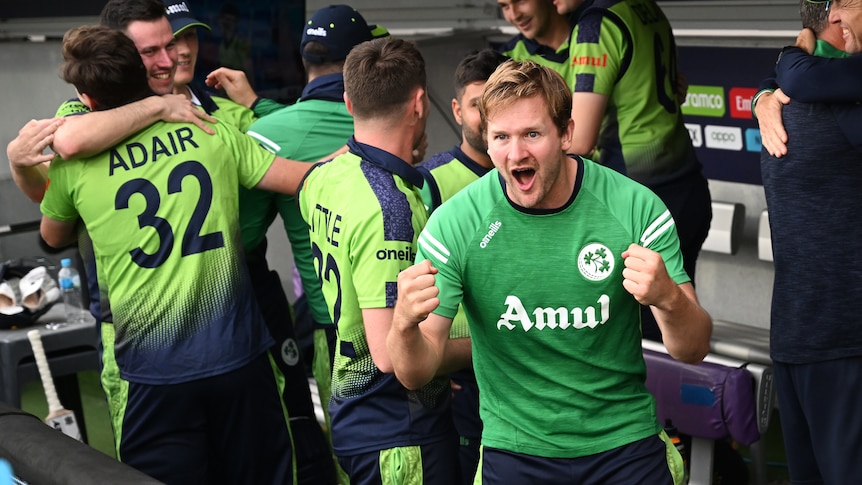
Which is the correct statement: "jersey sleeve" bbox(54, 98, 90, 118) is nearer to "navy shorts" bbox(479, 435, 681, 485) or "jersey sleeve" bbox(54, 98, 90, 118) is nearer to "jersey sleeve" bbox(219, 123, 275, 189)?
"jersey sleeve" bbox(219, 123, 275, 189)

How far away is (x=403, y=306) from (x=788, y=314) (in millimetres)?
1455

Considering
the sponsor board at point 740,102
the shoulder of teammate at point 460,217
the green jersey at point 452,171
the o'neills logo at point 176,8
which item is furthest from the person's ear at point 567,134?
the sponsor board at point 740,102

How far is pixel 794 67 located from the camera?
Result: 11.0 feet

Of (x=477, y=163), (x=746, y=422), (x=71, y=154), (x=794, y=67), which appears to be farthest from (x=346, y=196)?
(x=746, y=422)

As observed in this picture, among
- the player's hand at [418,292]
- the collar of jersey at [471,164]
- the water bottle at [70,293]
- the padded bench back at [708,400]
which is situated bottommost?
the padded bench back at [708,400]

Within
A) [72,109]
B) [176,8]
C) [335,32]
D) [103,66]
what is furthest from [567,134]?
[176,8]

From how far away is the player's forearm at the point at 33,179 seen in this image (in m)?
3.89

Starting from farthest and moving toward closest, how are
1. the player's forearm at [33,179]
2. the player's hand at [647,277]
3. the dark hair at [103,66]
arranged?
1. the player's forearm at [33,179]
2. the dark hair at [103,66]
3. the player's hand at [647,277]

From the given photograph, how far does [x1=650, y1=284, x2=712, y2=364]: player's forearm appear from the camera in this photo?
101 inches

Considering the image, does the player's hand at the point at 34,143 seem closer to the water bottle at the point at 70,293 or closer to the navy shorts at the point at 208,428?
the navy shorts at the point at 208,428

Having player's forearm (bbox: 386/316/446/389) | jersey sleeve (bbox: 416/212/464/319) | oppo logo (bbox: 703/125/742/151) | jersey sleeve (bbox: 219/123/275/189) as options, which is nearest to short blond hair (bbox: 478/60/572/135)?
jersey sleeve (bbox: 416/212/464/319)

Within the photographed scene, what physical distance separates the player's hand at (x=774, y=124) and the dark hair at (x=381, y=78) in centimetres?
106

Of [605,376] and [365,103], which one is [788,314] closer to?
[605,376]

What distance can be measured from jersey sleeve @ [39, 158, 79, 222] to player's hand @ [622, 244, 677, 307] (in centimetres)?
199
